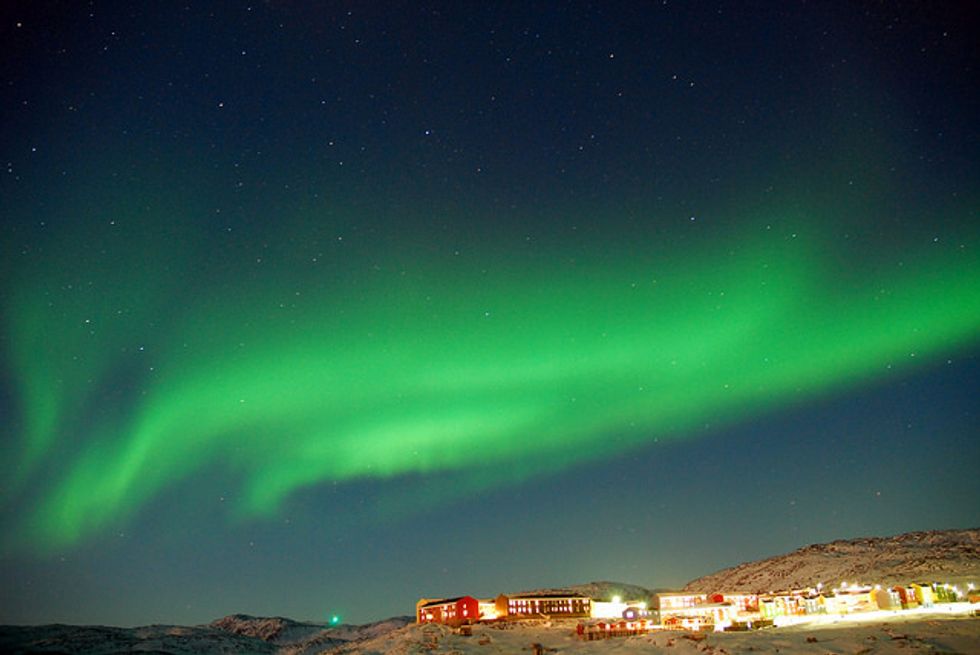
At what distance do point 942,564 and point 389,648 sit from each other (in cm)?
7694

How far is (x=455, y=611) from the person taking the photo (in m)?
86.6

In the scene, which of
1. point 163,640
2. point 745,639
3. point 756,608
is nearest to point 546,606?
point 756,608

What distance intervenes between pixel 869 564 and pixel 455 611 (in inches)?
2744

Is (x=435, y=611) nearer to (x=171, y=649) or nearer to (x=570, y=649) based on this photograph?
(x=570, y=649)

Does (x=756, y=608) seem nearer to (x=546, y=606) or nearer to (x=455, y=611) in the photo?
(x=546, y=606)

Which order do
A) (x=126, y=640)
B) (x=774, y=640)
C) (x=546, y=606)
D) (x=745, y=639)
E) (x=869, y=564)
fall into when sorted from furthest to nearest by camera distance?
(x=126, y=640)
(x=869, y=564)
(x=546, y=606)
(x=745, y=639)
(x=774, y=640)

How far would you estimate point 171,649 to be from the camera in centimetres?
11156

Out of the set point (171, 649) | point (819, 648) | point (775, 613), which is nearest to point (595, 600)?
point (775, 613)

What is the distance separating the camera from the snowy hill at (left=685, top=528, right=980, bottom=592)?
86.5m

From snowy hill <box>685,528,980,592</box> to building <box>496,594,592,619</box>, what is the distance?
3773 cm

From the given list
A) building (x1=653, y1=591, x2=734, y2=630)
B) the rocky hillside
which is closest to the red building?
the rocky hillside

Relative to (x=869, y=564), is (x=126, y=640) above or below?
below

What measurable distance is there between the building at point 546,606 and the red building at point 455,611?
3.53 metres

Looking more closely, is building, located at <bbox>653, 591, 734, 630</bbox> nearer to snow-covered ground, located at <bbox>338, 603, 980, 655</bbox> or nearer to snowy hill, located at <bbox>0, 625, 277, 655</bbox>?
snow-covered ground, located at <bbox>338, 603, 980, 655</bbox>
